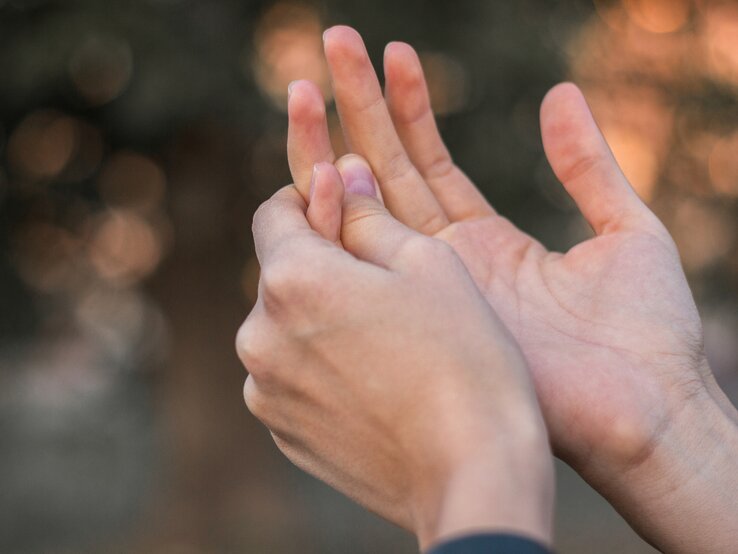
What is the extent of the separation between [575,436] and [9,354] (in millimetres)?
7490

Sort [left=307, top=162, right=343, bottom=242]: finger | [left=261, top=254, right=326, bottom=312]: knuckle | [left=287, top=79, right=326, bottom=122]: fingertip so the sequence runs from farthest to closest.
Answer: [left=287, top=79, right=326, bottom=122]: fingertip, [left=307, top=162, right=343, bottom=242]: finger, [left=261, top=254, right=326, bottom=312]: knuckle

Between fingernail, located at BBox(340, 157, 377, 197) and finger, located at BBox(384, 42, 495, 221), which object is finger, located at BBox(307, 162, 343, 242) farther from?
finger, located at BBox(384, 42, 495, 221)

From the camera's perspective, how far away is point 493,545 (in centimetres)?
91

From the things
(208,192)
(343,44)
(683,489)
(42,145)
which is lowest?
(208,192)

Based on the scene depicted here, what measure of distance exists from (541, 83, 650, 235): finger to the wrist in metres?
0.93

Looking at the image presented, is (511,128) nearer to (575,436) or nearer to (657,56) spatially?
(657,56)

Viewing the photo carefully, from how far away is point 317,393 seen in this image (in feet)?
4.25

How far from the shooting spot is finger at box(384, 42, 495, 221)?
2.05m

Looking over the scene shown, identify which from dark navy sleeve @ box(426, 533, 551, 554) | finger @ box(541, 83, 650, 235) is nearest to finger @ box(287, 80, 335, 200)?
finger @ box(541, 83, 650, 235)

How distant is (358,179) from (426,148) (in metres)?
0.32

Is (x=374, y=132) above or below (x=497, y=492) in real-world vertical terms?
above

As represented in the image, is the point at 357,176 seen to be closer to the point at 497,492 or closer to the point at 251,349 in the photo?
the point at 251,349

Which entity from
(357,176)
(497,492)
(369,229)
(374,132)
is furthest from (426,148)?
(497,492)

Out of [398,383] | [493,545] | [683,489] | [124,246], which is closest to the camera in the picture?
[493,545]
